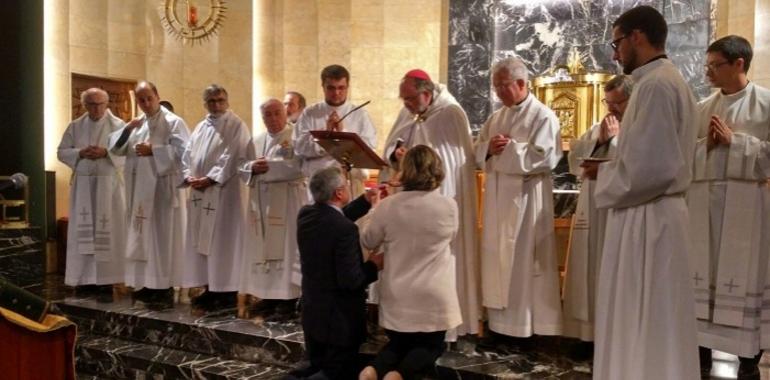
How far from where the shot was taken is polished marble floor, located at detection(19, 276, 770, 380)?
530 centimetres

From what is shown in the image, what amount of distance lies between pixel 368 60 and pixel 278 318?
20.6 feet

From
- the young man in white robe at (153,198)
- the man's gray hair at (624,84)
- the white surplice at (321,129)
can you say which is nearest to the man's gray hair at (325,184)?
the white surplice at (321,129)

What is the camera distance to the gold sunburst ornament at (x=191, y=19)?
11.1 m

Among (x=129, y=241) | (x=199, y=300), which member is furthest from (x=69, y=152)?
(x=199, y=300)

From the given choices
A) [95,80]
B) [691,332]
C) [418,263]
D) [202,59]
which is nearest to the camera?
[691,332]

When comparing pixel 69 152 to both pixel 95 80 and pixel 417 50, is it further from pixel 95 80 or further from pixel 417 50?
pixel 417 50

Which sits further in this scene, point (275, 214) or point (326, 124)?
point (275, 214)

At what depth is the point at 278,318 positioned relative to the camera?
6.78 m

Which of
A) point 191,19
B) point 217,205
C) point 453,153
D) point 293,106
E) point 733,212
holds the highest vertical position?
point 191,19

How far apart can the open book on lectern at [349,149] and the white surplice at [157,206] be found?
102 inches

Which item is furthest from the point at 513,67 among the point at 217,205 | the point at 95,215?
the point at 95,215

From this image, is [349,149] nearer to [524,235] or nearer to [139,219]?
[524,235]

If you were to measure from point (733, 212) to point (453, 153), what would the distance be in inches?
75.0

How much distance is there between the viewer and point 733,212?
502 centimetres
